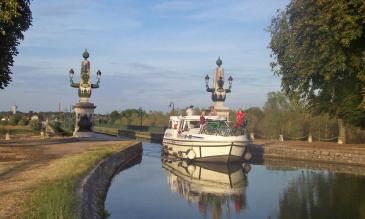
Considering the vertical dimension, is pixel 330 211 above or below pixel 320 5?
below

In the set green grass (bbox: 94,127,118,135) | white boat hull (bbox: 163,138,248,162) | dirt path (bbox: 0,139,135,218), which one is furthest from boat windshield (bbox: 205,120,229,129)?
green grass (bbox: 94,127,118,135)

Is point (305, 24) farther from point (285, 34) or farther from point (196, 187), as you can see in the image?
point (196, 187)

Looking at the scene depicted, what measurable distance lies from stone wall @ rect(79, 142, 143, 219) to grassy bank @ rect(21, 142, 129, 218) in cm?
26

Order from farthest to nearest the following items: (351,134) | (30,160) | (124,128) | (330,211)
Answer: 1. (124,128)
2. (351,134)
3. (30,160)
4. (330,211)

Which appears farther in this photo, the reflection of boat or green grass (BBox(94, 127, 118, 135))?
green grass (BBox(94, 127, 118, 135))

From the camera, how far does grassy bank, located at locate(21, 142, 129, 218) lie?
1006 cm

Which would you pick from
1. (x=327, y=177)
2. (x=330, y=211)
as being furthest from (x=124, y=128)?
(x=330, y=211)

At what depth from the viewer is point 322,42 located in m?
26.9

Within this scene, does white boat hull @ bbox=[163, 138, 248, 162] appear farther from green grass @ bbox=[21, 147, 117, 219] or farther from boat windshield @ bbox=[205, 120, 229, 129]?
green grass @ bbox=[21, 147, 117, 219]

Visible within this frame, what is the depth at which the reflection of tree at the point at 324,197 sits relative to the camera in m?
16.8

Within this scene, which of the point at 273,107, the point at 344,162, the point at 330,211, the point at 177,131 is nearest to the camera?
the point at 330,211

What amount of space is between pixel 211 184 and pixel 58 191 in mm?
12417

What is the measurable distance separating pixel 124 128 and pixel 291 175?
159 ft

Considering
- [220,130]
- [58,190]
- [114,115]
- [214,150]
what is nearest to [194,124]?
[220,130]
